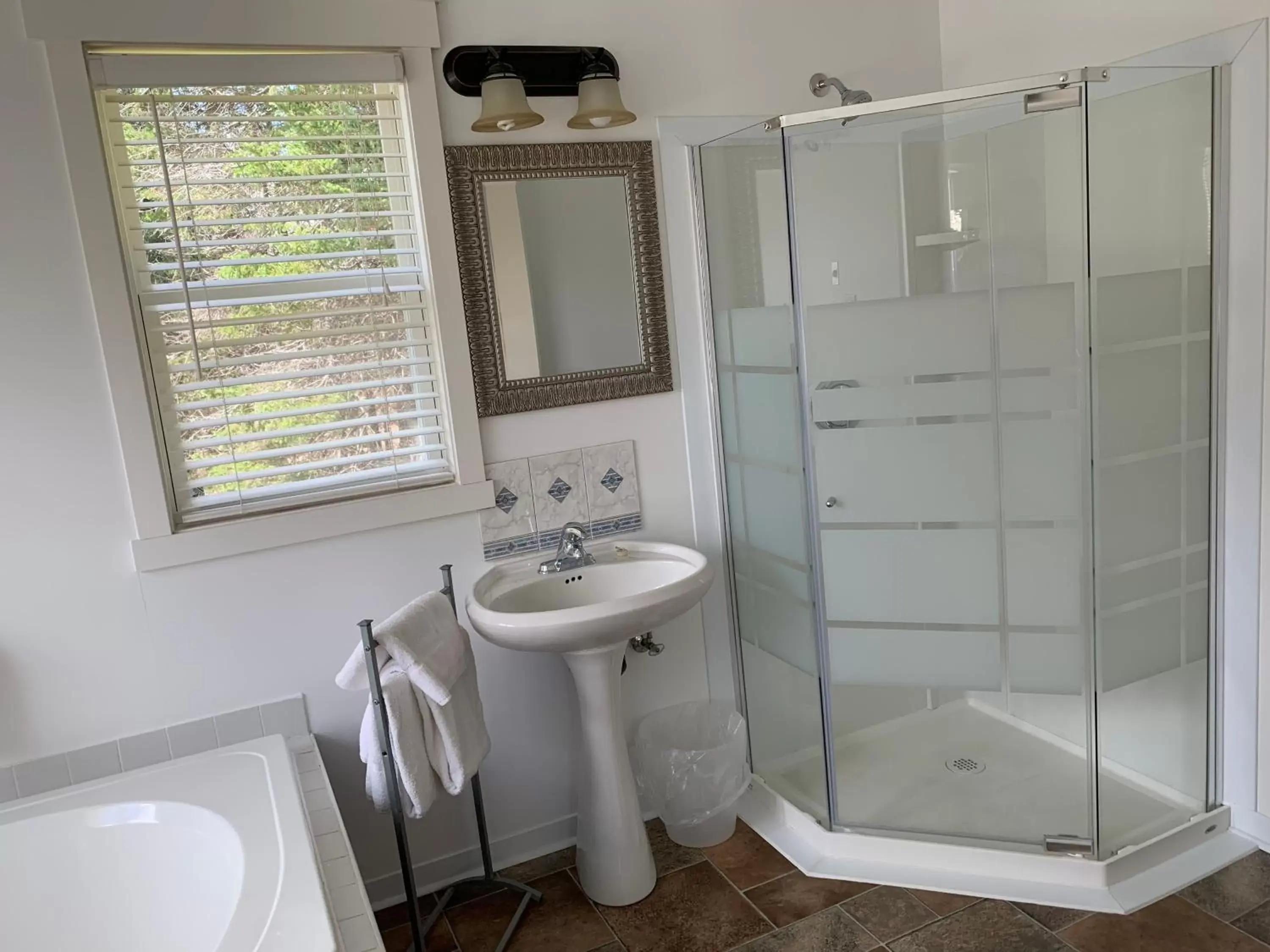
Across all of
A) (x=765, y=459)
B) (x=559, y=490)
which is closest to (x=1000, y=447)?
(x=765, y=459)

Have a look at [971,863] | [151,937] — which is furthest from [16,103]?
[971,863]

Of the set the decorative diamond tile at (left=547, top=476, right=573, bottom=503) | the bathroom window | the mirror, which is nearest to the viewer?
the bathroom window

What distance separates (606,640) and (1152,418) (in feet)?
4.65

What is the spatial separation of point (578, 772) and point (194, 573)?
1076 mm

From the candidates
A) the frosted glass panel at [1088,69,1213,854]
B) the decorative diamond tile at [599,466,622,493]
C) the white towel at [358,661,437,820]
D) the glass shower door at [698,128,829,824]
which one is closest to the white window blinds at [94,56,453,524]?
the decorative diamond tile at [599,466,622,493]

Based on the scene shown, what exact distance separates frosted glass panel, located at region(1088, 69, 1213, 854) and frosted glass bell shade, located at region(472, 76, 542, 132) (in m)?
1.28

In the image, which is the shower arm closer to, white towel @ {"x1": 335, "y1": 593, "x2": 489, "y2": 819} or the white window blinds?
the white window blinds

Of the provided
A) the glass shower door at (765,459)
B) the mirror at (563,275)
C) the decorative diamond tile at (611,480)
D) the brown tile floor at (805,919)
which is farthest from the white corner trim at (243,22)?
the brown tile floor at (805,919)

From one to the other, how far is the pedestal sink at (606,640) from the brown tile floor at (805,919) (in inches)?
3.9

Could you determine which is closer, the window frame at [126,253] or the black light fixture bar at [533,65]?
the window frame at [126,253]

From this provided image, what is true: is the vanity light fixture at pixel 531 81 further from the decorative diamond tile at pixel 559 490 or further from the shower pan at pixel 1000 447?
the decorative diamond tile at pixel 559 490

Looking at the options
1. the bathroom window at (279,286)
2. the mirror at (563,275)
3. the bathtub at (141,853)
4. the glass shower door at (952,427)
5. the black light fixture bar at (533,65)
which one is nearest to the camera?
the bathtub at (141,853)

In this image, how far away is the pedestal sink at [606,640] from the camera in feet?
7.47

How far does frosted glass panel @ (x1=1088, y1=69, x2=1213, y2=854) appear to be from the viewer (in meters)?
2.23
